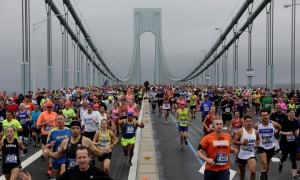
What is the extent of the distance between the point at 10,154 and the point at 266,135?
5.34 m

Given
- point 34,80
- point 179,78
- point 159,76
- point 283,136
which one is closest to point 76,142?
point 283,136

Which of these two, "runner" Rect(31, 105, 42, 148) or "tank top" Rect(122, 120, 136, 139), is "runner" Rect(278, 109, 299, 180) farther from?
"runner" Rect(31, 105, 42, 148)

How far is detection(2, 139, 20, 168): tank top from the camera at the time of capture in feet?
28.5

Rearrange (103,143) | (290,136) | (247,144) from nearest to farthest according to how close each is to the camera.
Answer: (247,144) < (103,143) < (290,136)

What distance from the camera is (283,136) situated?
432 inches

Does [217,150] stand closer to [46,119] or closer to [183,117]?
[46,119]

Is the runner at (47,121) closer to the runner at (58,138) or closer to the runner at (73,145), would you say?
the runner at (58,138)

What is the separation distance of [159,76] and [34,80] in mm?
119873

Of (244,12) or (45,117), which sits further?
(244,12)

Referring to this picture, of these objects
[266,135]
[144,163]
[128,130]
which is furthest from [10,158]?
[266,135]

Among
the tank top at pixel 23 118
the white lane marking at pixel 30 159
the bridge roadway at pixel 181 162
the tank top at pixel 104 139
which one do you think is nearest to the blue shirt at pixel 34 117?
the tank top at pixel 23 118

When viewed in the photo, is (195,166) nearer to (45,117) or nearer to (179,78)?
(45,117)

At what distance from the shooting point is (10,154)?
8750 mm

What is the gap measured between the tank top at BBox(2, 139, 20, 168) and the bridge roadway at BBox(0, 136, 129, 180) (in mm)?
1920
